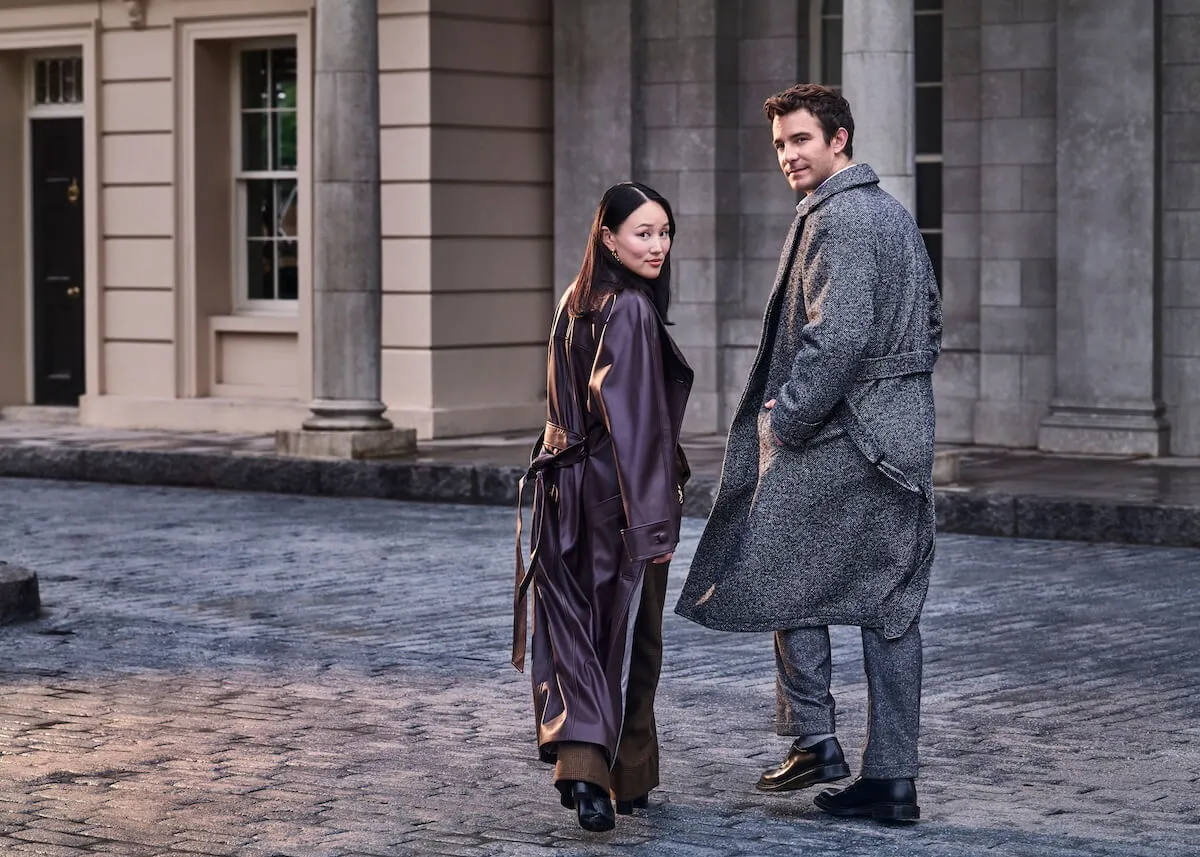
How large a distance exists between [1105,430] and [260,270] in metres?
6.27

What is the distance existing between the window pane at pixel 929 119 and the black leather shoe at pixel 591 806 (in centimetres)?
1058

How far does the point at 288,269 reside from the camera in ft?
57.3

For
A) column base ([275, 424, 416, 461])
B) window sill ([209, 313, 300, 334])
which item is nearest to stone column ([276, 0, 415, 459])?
column base ([275, 424, 416, 461])

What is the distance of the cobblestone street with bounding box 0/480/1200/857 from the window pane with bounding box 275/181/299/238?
592cm

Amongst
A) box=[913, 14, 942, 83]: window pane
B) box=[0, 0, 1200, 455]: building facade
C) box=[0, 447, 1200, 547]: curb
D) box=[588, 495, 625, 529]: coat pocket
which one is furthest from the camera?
box=[913, 14, 942, 83]: window pane

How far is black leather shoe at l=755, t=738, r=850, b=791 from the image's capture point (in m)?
5.94

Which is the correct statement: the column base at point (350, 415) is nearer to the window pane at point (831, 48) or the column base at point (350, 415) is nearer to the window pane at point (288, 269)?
the window pane at point (288, 269)

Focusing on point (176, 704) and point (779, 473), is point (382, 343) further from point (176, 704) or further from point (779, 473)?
point (779, 473)

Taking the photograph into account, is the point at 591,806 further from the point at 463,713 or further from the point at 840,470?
the point at 463,713

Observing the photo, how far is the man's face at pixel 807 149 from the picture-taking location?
5891mm

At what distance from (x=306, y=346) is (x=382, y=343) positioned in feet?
2.71

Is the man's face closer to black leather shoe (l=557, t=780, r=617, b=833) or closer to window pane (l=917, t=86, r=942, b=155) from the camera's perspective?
black leather shoe (l=557, t=780, r=617, b=833)

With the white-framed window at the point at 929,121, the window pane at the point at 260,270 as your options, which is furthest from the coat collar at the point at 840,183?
the window pane at the point at 260,270

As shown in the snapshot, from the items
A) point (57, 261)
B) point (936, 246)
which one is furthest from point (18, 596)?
point (57, 261)
